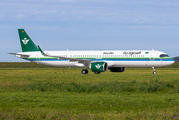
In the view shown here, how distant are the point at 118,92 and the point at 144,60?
2418cm

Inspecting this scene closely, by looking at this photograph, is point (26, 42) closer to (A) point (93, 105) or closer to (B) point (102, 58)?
(B) point (102, 58)

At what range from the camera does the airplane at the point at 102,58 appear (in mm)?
41594

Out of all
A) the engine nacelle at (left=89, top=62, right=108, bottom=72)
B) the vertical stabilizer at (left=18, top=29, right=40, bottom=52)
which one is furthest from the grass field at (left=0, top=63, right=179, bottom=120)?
the vertical stabilizer at (left=18, top=29, right=40, bottom=52)

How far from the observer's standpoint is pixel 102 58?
43594mm

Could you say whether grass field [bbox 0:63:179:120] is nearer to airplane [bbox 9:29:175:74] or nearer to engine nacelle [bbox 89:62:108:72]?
engine nacelle [bbox 89:62:108:72]

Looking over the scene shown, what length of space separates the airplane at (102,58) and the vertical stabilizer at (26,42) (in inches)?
17.0

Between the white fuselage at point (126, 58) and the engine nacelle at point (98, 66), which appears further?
the white fuselage at point (126, 58)

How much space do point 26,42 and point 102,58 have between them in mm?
15326

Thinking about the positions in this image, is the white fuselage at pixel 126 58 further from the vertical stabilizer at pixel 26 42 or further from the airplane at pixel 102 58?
the vertical stabilizer at pixel 26 42

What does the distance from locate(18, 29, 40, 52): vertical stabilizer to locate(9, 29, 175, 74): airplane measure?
17.0 inches

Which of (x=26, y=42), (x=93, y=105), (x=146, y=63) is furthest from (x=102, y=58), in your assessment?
(x=93, y=105)

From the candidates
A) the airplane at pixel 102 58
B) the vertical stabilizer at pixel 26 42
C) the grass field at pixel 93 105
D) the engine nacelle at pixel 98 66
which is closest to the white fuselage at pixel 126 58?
the airplane at pixel 102 58

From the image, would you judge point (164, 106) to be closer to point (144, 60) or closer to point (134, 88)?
point (134, 88)

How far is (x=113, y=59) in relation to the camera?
42844mm
